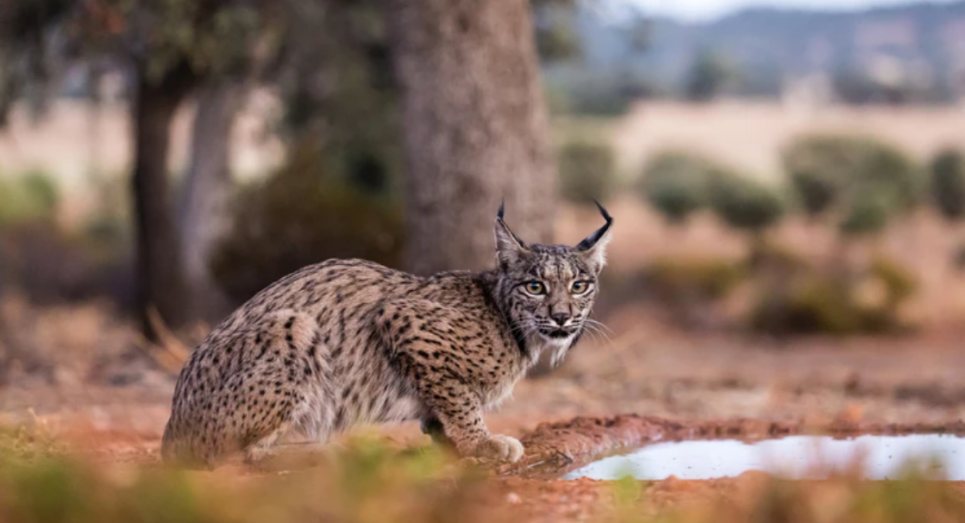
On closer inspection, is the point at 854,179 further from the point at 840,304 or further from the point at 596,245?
the point at 596,245

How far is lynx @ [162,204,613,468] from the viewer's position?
6645mm

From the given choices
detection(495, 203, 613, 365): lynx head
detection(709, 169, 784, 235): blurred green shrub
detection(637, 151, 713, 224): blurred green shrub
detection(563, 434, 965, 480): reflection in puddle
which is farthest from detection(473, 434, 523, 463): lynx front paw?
detection(637, 151, 713, 224): blurred green shrub

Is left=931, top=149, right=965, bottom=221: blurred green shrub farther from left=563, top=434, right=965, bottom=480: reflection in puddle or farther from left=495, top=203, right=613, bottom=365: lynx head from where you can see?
left=495, top=203, right=613, bottom=365: lynx head

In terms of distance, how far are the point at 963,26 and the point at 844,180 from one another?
297 ft

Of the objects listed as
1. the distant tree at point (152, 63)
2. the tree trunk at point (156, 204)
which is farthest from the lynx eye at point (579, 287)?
the tree trunk at point (156, 204)

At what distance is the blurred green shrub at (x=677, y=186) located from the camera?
37562 millimetres

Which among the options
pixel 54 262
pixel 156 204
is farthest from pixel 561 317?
pixel 54 262

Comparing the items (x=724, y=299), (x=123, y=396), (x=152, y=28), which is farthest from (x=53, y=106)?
(x=724, y=299)

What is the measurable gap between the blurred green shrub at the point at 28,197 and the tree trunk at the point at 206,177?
25.5ft

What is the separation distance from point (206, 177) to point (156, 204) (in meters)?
2.96

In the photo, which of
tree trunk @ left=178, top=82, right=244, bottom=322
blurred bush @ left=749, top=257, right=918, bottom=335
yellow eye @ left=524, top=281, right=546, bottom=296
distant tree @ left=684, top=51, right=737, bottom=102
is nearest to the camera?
yellow eye @ left=524, top=281, right=546, bottom=296

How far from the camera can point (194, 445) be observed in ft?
22.0

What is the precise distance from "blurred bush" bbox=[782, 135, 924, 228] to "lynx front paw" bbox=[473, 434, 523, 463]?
2822 cm

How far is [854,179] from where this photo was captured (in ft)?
124
